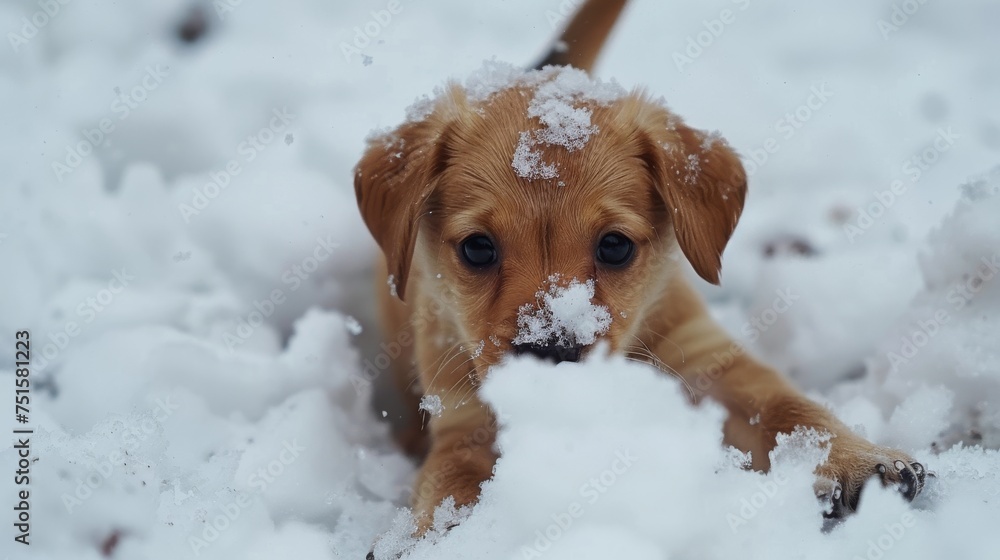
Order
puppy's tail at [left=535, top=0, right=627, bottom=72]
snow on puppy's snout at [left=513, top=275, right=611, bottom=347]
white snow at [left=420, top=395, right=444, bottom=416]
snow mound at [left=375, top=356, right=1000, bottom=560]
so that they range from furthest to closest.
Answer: puppy's tail at [left=535, top=0, right=627, bottom=72], white snow at [left=420, top=395, right=444, bottom=416], snow on puppy's snout at [left=513, top=275, right=611, bottom=347], snow mound at [left=375, top=356, right=1000, bottom=560]

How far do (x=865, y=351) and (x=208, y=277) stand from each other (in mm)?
2458

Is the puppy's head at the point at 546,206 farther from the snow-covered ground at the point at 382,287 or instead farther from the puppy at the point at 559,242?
the snow-covered ground at the point at 382,287

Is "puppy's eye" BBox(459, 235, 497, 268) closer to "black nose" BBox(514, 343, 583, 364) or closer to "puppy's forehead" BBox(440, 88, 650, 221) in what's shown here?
"puppy's forehead" BBox(440, 88, 650, 221)

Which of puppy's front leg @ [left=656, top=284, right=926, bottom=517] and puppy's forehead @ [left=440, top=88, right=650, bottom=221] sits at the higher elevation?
puppy's forehead @ [left=440, top=88, right=650, bottom=221]

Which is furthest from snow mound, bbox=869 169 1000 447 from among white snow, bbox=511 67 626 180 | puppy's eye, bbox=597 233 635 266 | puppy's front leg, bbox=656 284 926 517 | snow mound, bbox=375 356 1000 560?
white snow, bbox=511 67 626 180

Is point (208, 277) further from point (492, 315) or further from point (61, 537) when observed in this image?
point (492, 315)

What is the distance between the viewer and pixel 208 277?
330 centimetres

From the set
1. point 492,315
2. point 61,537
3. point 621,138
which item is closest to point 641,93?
point 621,138

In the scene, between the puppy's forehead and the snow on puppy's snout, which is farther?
the puppy's forehead

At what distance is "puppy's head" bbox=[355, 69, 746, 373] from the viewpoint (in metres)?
2.26

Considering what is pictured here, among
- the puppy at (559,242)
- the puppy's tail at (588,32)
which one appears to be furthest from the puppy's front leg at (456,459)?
the puppy's tail at (588,32)

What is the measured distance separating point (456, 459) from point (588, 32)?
5.53ft

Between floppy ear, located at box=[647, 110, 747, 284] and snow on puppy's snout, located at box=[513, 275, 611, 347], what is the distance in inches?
15.1

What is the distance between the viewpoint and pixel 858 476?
2.16 meters
